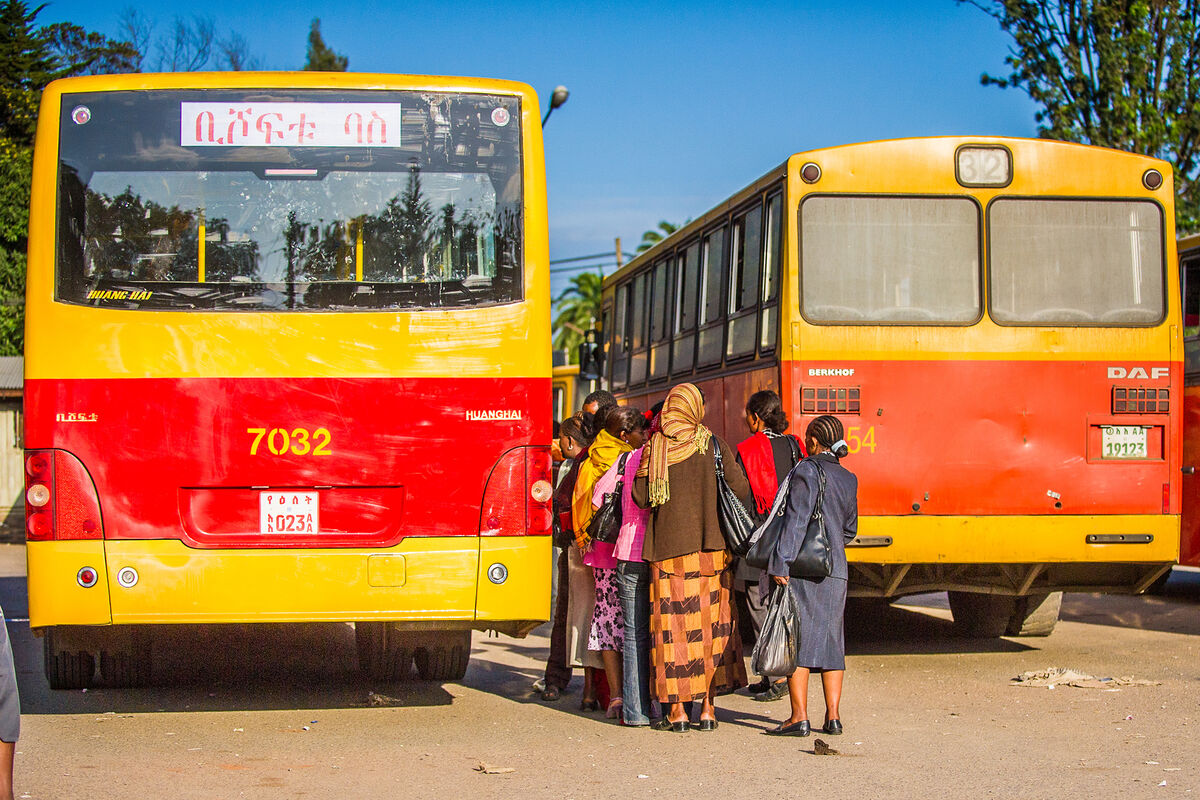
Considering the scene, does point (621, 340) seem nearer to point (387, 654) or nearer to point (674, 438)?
point (387, 654)

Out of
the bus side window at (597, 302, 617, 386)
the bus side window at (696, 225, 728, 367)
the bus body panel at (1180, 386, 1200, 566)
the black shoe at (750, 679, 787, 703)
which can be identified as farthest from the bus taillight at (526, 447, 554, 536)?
the bus side window at (597, 302, 617, 386)

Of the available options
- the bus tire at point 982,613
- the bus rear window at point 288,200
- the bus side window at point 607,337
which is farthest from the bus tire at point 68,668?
the bus side window at point 607,337

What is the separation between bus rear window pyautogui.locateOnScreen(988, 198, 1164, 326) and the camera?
32.0 feet

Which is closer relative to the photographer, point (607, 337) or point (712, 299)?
point (712, 299)

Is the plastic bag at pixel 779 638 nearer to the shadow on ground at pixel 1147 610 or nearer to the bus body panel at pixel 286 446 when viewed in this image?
the bus body panel at pixel 286 446

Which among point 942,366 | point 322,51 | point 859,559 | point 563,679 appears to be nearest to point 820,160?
point 942,366

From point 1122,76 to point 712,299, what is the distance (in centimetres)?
1390

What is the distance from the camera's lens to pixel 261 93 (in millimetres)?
7664

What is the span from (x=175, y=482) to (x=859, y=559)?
14.2ft

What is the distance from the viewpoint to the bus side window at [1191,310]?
12.1 metres

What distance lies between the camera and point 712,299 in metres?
11.6

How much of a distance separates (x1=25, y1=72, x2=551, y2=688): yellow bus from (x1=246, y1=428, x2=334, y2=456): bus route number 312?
10 mm

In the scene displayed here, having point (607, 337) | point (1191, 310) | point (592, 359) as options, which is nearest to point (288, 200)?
point (1191, 310)

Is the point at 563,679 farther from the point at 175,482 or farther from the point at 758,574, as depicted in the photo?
the point at 175,482
